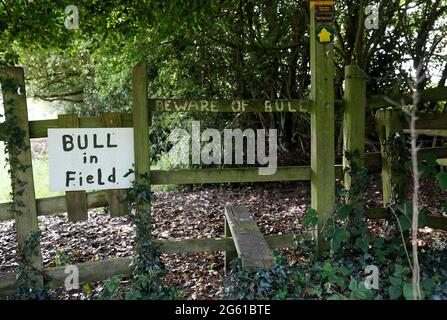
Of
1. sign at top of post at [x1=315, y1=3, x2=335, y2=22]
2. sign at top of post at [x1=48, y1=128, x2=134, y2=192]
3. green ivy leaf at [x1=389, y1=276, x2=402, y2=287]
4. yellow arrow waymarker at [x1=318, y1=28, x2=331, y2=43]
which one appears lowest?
green ivy leaf at [x1=389, y1=276, x2=402, y2=287]

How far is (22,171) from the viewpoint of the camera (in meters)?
3.26

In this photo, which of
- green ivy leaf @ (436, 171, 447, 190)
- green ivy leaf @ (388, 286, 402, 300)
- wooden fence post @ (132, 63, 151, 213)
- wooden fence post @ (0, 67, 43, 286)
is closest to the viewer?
green ivy leaf @ (388, 286, 402, 300)

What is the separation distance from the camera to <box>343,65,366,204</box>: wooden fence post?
3.62 m

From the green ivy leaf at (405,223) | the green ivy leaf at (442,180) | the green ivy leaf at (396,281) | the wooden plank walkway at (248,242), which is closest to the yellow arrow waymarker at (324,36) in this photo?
the green ivy leaf at (442,180)

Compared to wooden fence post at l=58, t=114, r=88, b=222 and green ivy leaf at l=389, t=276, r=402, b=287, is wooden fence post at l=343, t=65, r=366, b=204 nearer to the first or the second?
green ivy leaf at l=389, t=276, r=402, b=287

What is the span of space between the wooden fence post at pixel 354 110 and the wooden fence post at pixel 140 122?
1742 mm

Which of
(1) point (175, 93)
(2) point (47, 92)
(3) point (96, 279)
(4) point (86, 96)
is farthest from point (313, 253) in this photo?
(2) point (47, 92)

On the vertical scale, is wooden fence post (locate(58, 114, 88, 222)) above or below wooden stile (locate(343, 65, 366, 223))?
below

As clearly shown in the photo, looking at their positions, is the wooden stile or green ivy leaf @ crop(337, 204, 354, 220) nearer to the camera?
green ivy leaf @ crop(337, 204, 354, 220)

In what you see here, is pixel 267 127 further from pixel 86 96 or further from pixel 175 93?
pixel 86 96

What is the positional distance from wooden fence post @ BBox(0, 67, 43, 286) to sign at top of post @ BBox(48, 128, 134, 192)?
0.18 meters

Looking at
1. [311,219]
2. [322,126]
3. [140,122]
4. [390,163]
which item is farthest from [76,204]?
[390,163]

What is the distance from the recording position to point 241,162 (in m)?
8.69

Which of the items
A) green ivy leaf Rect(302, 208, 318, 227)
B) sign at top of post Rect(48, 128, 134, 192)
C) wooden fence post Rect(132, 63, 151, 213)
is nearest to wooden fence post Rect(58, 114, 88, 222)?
sign at top of post Rect(48, 128, 134, 192)
